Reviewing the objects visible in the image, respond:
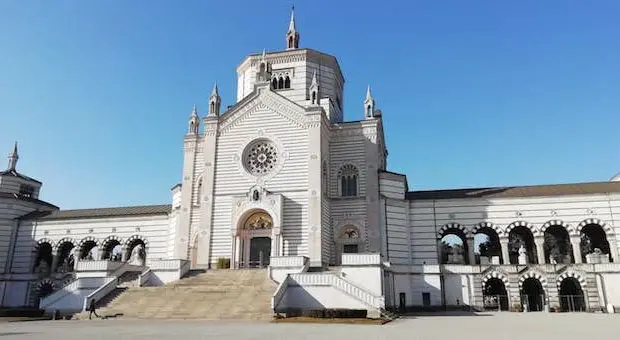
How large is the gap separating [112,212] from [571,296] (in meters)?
36.9

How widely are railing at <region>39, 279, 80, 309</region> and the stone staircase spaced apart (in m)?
3.15

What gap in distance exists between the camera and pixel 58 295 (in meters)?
28.1

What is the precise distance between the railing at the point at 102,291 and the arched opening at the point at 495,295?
24320mm

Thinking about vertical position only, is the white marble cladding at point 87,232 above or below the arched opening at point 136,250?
above

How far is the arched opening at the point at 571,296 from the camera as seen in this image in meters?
32.6

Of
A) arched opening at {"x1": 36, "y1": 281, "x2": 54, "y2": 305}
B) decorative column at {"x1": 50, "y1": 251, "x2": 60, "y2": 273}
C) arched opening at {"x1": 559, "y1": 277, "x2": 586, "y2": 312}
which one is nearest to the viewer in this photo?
arched opening at {"x1": 559, "y1": 277, "x2": 586, "y2": 312}

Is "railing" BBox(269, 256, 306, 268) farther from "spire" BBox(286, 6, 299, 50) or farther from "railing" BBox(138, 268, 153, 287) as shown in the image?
"spire" BBox(286, 6, 299, 50)

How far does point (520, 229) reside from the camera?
3856 cm

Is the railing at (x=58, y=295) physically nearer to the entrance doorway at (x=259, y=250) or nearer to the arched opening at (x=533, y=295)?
the entrance doorway at (x=259, y=250)

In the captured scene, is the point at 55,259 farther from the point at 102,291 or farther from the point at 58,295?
the point at 102,291

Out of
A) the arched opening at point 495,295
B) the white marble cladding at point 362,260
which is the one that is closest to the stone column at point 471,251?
the arched opening at point 495,295

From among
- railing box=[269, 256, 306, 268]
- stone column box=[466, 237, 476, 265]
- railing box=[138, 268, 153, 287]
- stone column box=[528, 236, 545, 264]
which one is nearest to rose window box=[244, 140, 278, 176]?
railing box=[269, 256, 306, 268]

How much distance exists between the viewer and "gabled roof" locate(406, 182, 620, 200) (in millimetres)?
34812

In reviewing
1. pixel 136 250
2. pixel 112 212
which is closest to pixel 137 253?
pixel 136 250
